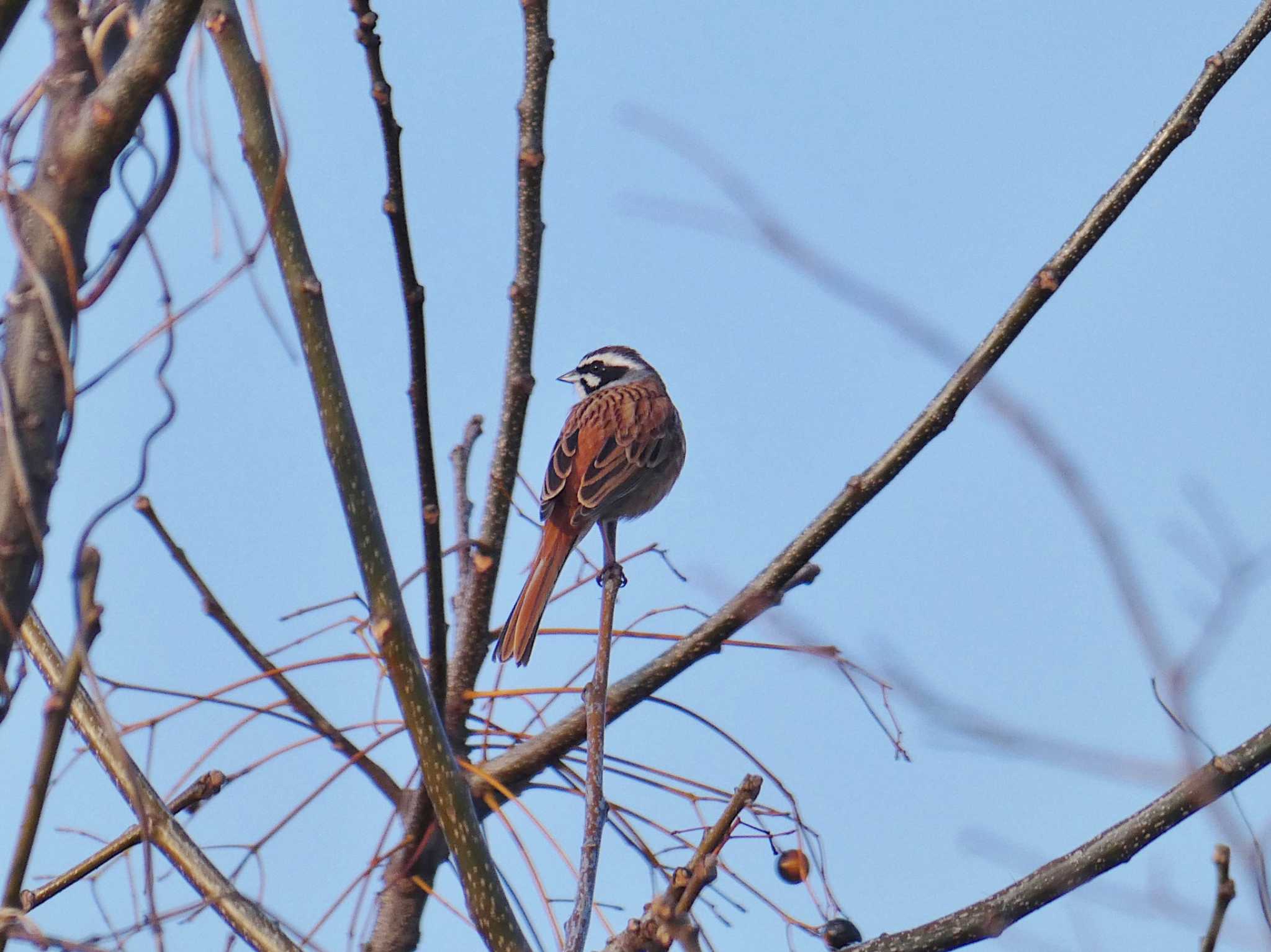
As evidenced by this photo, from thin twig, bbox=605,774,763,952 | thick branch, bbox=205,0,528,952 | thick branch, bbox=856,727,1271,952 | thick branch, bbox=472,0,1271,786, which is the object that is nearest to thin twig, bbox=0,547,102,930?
thin twig, bbox=605,774,763,952

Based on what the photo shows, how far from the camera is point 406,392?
3.09 metres

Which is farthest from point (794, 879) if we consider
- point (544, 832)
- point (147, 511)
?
point (147, 511)

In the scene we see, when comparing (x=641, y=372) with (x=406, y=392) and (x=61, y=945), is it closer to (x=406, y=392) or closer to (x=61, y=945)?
(x=406, y=392)

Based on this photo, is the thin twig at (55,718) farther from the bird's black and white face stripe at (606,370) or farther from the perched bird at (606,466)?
the bird's black and white face stripe at (606,370)

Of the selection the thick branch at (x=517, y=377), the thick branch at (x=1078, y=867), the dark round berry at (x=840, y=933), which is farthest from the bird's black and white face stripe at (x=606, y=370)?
the thick branch at (x=1078, y=867)

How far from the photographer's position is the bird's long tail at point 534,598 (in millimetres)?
3812

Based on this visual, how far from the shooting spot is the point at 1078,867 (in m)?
2.32

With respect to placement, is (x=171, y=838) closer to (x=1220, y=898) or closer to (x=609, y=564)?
(x=609, y=564)

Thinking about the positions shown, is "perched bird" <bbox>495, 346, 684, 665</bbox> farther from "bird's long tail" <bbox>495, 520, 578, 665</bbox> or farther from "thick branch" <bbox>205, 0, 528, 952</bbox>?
"thick branch" <bbox>205, 0, 528, 952</bbox>

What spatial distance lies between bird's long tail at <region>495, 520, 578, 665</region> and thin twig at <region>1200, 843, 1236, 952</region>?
7.63 feet

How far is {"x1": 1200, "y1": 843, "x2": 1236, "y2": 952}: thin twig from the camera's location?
5.37ft

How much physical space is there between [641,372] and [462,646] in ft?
14.1

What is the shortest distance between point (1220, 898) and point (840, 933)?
40.0 inches

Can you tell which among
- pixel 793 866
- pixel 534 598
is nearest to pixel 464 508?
pixel 534 598
